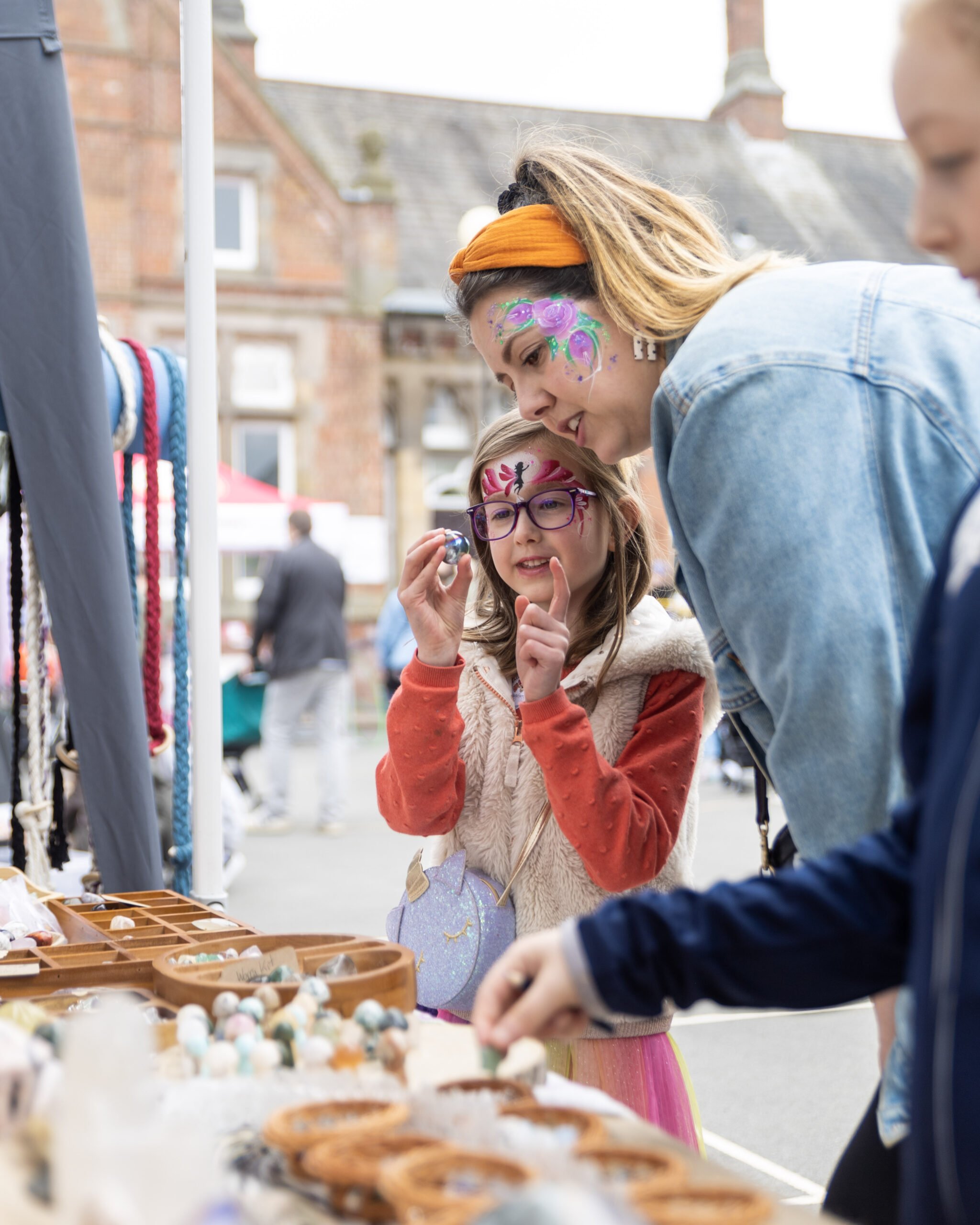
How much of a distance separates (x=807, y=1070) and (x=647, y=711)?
6.77 ft

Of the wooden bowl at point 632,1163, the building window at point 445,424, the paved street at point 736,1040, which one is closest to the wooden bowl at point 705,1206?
the wooden bowl at point 632,1163

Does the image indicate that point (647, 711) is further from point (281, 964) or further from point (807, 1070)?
point (807, 1070)

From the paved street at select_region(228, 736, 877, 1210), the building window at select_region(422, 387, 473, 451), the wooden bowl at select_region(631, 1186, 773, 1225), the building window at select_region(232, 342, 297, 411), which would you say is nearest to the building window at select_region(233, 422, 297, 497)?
the building window at select_region(232, 342, 297, 411)

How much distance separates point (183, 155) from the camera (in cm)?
238

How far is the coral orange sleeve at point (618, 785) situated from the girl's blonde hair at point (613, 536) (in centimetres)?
16

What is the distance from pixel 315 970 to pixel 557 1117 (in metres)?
0.49

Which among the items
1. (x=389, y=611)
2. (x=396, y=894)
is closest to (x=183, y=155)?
(x=396, y=894)

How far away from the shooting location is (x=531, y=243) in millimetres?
1874

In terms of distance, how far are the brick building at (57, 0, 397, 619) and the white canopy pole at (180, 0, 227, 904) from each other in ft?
46.6

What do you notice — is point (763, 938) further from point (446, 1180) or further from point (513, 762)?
point (513, 762)

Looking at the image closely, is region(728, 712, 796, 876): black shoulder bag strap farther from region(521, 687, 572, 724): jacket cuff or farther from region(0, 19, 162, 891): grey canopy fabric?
region(0, 19, 162, 891): grey canopy fabric

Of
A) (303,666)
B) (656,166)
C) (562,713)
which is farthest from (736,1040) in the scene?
(656,166)

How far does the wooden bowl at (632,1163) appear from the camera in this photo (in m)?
0.84

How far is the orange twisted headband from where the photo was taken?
1857mm
